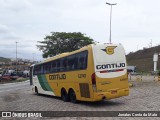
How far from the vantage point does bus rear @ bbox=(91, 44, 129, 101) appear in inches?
693

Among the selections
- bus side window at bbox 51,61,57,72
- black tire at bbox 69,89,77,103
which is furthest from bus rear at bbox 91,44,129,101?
bus side window at bbox 51,61,57,72

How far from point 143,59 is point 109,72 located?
316 ft

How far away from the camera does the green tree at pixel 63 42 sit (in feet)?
272

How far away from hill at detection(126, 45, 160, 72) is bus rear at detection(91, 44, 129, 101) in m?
83.0

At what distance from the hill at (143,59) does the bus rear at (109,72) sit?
8301cm

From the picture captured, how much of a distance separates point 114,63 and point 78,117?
5.38 metres

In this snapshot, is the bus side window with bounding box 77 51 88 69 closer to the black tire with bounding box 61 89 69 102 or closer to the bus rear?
the bus rear

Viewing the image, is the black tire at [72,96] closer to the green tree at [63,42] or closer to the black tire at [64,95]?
the black tire at [64,95]

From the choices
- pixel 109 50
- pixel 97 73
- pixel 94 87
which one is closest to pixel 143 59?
pixel 109 50

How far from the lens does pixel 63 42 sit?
3324 inches

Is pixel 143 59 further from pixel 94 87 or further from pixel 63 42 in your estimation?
pixel 94 87

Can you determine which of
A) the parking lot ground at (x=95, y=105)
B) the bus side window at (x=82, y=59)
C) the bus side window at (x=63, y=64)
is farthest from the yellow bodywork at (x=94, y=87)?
the bus side window at (x=63, y=64)

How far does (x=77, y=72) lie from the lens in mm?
19344

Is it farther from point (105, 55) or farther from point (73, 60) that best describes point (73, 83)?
point (105, 55)
